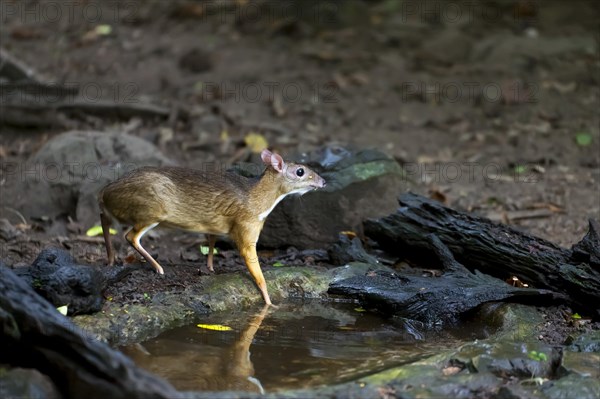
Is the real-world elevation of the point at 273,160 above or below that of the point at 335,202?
above

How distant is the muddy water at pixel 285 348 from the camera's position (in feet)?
17.9

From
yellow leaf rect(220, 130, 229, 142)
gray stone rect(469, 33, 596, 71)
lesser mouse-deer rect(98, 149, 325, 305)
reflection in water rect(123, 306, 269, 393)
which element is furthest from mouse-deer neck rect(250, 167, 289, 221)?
gray stone rect(469, 33, 596, 71)

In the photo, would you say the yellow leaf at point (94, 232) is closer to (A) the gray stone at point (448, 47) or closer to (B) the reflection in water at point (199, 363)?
(B) the reflection in water at point (199, 363)

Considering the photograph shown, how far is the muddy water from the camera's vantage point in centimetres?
545

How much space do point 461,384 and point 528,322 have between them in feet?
4.43

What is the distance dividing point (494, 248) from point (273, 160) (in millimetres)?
1860

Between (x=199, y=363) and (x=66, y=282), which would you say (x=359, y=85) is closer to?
(x=66, y=282)

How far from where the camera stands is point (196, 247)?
8891 mm

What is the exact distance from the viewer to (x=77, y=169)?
997cm

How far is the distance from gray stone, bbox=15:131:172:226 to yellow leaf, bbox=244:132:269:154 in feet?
4.42

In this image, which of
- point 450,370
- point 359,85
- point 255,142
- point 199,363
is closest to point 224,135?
point 255,142

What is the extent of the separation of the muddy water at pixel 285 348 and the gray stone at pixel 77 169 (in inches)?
133

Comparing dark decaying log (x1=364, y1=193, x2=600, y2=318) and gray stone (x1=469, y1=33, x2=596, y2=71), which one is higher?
gray stone (x1=469, y1=33, x2=596, y2=71)

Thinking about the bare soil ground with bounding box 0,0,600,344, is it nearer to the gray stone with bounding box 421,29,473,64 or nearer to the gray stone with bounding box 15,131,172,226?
the gray stone with bounding box 421,29,473,64
